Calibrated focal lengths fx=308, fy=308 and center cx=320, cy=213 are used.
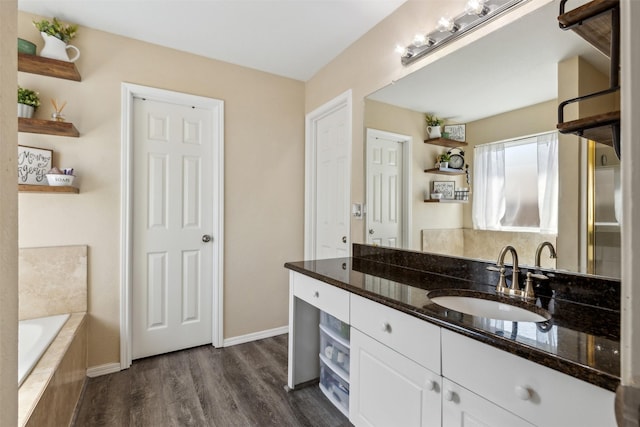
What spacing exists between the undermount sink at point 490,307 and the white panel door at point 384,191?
0.67 metres

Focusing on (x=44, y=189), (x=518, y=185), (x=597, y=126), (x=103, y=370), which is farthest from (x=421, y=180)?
(x=103, y=370)

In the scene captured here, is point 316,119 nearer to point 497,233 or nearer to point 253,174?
point 253,174

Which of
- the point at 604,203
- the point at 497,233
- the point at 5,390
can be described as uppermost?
the point at 604,203

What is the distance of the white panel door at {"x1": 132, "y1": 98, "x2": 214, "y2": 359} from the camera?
8.04 feet

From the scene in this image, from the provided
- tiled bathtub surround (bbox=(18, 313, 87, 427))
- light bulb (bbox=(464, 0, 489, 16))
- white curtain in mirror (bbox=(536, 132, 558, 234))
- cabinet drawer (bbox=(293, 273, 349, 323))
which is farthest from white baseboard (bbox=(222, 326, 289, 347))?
light bulb (bbox=(464, 0, 489, 16))

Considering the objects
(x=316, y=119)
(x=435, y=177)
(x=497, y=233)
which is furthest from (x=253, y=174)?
(x=497, y=233)

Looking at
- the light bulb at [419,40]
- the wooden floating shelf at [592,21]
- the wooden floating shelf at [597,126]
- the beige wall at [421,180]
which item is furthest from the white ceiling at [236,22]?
the wooden floating shelf at [597,126]

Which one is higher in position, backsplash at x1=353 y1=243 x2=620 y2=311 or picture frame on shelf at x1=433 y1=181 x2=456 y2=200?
picture frame on shelf at x1=433 y1=181 x2=456 y2=200

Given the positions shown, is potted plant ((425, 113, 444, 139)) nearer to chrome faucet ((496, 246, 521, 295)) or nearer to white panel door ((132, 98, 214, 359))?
chrome faucet ((496, 246, 521, 295))

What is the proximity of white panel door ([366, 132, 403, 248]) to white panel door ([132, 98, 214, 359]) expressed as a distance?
142cm

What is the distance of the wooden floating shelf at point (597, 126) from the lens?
3.02ft

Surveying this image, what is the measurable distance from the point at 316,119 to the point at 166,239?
1742 mm

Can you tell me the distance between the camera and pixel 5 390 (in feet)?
1.86

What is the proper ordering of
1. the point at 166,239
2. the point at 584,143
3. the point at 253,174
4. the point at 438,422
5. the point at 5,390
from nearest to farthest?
the point at 5,390
the point at 438,422
the point at 584,143
the point at 166,239
the point at 253,174
